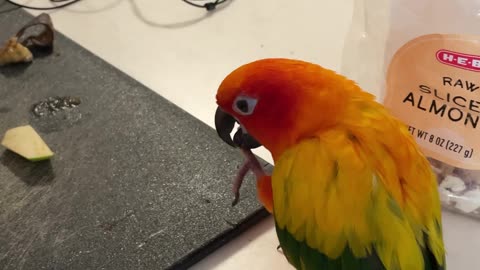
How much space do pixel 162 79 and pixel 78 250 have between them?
0.92ft

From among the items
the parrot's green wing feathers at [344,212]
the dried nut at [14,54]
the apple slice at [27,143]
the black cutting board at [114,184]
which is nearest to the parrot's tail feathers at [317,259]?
the parrot's green wing feathers at [344,212]

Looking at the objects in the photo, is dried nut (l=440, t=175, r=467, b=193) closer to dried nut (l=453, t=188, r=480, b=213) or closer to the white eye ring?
dried nut (l=453, t=188, r=480, b=213)

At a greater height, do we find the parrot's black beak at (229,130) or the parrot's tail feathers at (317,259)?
the parrot's black beak at (229,130)

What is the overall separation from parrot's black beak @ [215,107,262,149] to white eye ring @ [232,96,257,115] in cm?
3

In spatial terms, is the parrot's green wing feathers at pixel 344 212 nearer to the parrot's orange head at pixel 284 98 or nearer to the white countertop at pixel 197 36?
the parrot's orange head at pixel 284 98

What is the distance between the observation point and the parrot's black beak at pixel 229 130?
41cm

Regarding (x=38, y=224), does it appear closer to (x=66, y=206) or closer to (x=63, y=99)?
(x=66, y=206)

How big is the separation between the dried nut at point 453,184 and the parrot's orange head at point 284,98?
0.69 ft

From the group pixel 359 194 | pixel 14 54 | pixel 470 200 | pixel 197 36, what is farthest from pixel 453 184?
pixel 14 54

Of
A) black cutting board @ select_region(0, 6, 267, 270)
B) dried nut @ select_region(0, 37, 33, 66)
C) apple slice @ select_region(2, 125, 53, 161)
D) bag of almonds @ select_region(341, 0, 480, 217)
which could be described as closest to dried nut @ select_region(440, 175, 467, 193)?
bag of almonds @ select_region(341, 0, 480, 217)

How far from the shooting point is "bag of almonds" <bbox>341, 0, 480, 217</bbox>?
486 millimetres

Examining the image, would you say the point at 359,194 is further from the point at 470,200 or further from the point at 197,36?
the point at 197,36

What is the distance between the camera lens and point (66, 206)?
56 centimetres

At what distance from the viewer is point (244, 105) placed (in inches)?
14.9
